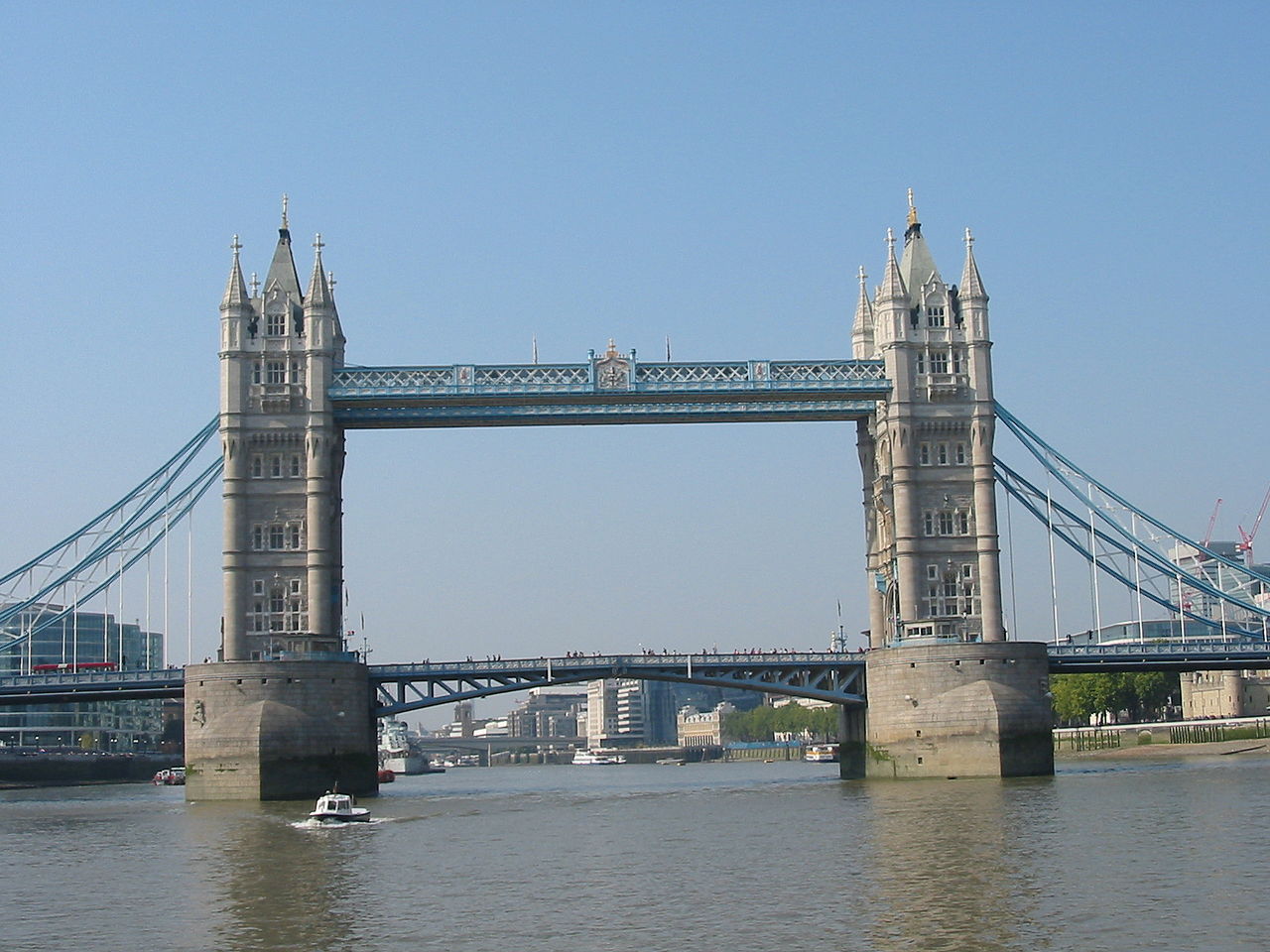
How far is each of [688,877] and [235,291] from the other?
57.3 metres

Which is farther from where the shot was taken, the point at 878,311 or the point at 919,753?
the point at 878,311

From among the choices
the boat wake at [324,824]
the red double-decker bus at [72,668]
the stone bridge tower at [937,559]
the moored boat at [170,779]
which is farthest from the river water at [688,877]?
the moored boat at [170,779]

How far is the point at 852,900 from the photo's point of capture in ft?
138

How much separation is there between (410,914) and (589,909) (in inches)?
167

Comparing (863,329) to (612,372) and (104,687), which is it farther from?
(104,687)

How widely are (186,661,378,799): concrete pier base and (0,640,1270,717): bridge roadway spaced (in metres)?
6.24

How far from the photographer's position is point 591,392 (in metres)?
96.1

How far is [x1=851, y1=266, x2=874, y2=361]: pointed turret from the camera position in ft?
350

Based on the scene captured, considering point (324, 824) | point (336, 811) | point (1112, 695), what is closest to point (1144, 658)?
point (336, 811)

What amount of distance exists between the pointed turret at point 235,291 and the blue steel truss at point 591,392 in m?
6.41

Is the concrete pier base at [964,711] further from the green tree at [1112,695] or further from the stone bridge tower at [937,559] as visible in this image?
the green tree at [1112,695]

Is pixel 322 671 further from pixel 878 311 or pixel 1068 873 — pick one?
pixel 1068 873

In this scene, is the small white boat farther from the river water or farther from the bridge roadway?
the bridge roadway

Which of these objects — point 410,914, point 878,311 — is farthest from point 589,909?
point 878,311
